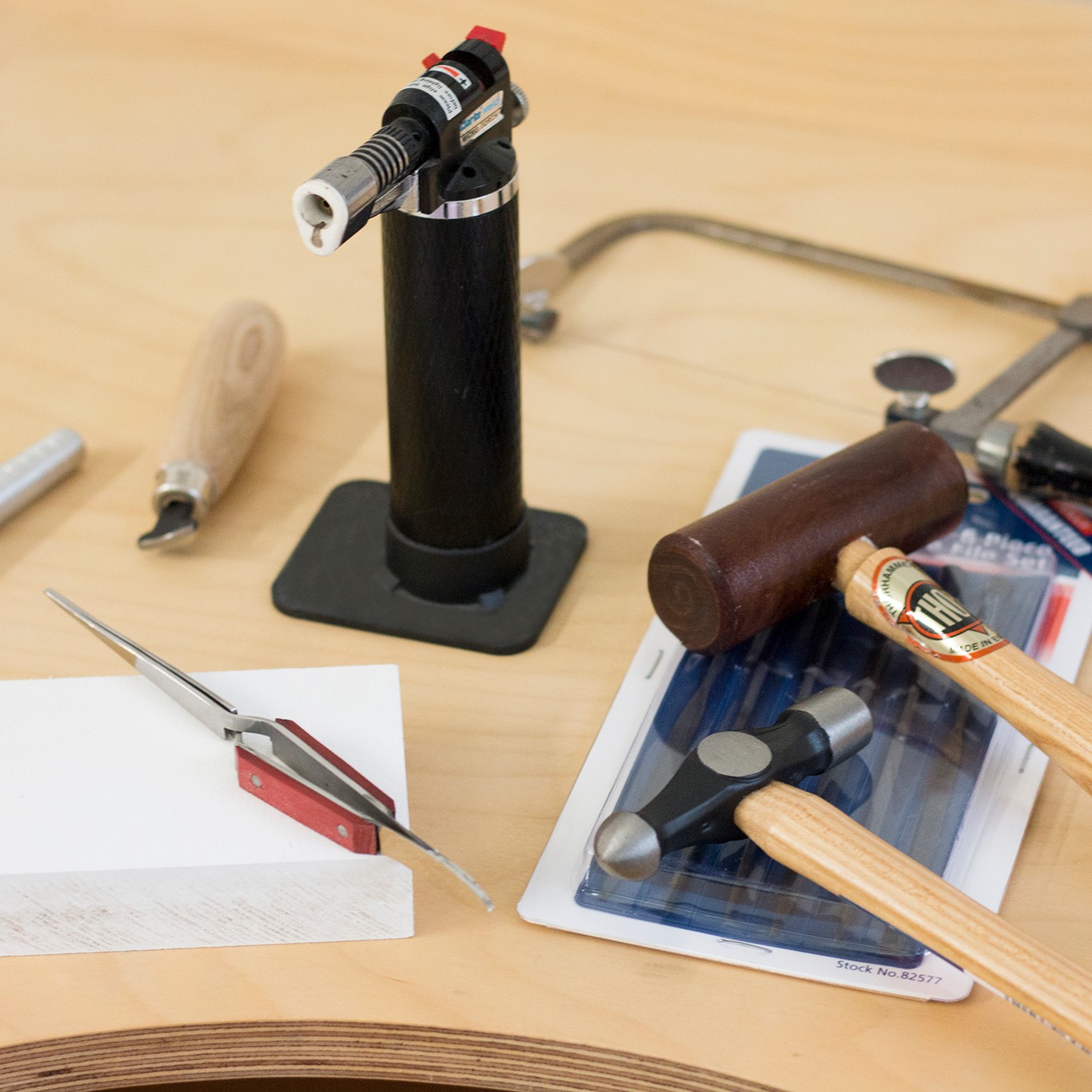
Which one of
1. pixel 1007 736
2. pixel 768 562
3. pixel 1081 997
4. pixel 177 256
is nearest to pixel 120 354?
pixel 177 256

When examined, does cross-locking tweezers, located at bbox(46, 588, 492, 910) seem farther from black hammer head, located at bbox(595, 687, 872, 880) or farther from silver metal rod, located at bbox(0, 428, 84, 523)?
silver metal rod, located at bbox(0, 428, 84, 523)

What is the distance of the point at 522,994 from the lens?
59 centimetres

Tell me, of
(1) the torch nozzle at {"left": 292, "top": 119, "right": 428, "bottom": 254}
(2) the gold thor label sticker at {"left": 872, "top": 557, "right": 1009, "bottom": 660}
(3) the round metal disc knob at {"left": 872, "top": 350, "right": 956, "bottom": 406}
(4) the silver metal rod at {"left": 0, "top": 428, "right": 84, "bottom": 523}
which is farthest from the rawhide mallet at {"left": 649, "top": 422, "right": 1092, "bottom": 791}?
(4) the silver metal rod at {"left": 0, "top": 428, "right": 84, "bottom": 523}

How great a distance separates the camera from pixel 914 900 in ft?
1.85

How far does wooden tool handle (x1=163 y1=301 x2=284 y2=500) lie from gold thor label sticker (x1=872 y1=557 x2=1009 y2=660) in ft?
1.29

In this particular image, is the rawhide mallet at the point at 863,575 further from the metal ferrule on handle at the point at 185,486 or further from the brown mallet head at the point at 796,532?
the metal ferrule on handle at the point at 185,486

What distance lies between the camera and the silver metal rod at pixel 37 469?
2.78 ft

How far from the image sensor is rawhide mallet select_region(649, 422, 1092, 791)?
0.66m

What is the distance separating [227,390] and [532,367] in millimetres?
217

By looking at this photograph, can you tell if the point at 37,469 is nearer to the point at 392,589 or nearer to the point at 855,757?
the point at 392,589

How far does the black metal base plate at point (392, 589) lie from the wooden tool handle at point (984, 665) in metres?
0.17

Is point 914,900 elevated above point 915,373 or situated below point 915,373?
below

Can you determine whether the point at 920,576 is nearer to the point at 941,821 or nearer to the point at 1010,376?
the point at 941,821

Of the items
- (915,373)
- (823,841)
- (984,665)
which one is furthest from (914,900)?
(915,373)
